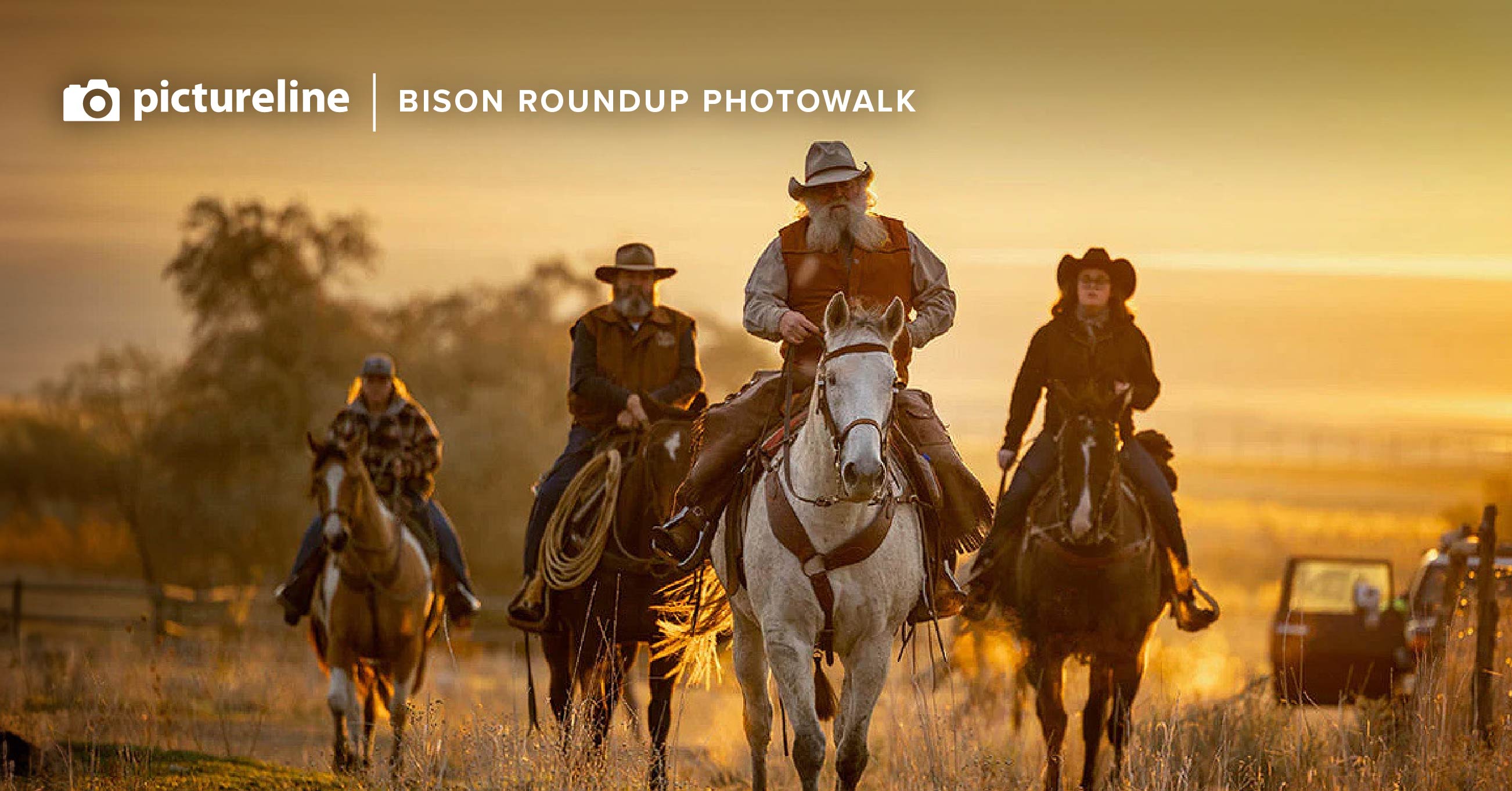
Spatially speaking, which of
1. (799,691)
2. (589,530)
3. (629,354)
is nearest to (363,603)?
(589,530)

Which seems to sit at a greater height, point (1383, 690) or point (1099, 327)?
point (1099, 327)

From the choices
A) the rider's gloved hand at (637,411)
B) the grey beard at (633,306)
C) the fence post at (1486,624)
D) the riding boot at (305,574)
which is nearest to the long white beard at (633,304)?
the grey beard at (633,306)

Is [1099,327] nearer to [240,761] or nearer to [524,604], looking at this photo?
[524,604]

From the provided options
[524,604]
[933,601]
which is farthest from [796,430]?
[524,604]

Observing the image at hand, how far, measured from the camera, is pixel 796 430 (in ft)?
29.1

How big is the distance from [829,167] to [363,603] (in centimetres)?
589

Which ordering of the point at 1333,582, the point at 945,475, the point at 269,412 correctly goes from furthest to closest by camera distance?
the point at 269,412
the point at 1333,582
the point at 945,475

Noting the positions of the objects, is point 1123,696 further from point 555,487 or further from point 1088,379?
point 555,487

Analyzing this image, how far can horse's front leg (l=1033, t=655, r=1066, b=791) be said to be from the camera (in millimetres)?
10586

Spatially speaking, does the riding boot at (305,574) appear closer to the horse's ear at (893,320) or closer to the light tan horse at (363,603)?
the light tan horse at (363,603)

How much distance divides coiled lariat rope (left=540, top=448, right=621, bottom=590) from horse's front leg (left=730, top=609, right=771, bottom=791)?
1.78 metres

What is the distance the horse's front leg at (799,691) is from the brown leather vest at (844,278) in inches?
57.0

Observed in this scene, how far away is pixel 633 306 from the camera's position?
12.1m

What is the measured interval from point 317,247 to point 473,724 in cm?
3776
